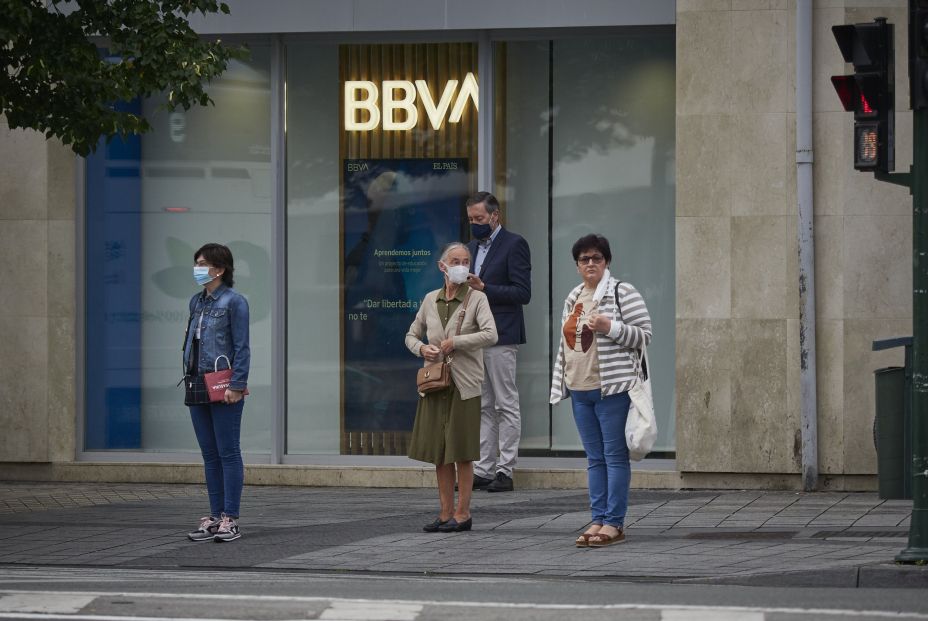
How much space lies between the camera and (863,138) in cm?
875

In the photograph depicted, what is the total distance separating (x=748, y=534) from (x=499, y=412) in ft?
9.76

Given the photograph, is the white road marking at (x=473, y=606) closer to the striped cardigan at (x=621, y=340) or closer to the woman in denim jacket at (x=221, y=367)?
the striped cardigan at (x=621, y=340)

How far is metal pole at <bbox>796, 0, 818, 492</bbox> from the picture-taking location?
12.7m

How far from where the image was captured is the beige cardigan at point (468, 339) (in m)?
10.4

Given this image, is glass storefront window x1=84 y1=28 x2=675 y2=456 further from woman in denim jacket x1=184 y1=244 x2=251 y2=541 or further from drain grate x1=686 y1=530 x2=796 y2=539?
woman in denim jacket x1=184 y1=244 x2=251 y2=541

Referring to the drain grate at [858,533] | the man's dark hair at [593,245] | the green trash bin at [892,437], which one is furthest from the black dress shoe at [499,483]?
the green trash bin at [892,437]

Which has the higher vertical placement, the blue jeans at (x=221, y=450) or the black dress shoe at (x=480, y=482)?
the blue jeans at (x=221, y=450)

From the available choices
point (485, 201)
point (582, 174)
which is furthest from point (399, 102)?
point (485, 201)

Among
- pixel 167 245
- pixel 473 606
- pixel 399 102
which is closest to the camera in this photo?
pixel 473 606

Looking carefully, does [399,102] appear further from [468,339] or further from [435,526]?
[435,526]

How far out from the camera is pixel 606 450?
9.80 m

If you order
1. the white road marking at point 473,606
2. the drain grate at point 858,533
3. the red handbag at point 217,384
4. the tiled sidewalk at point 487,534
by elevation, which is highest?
the red handbag at point 217,384

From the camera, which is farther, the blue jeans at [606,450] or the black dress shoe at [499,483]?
the black dress shoe at [499,483]

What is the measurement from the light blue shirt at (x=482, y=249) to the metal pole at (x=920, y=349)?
14.3ft
